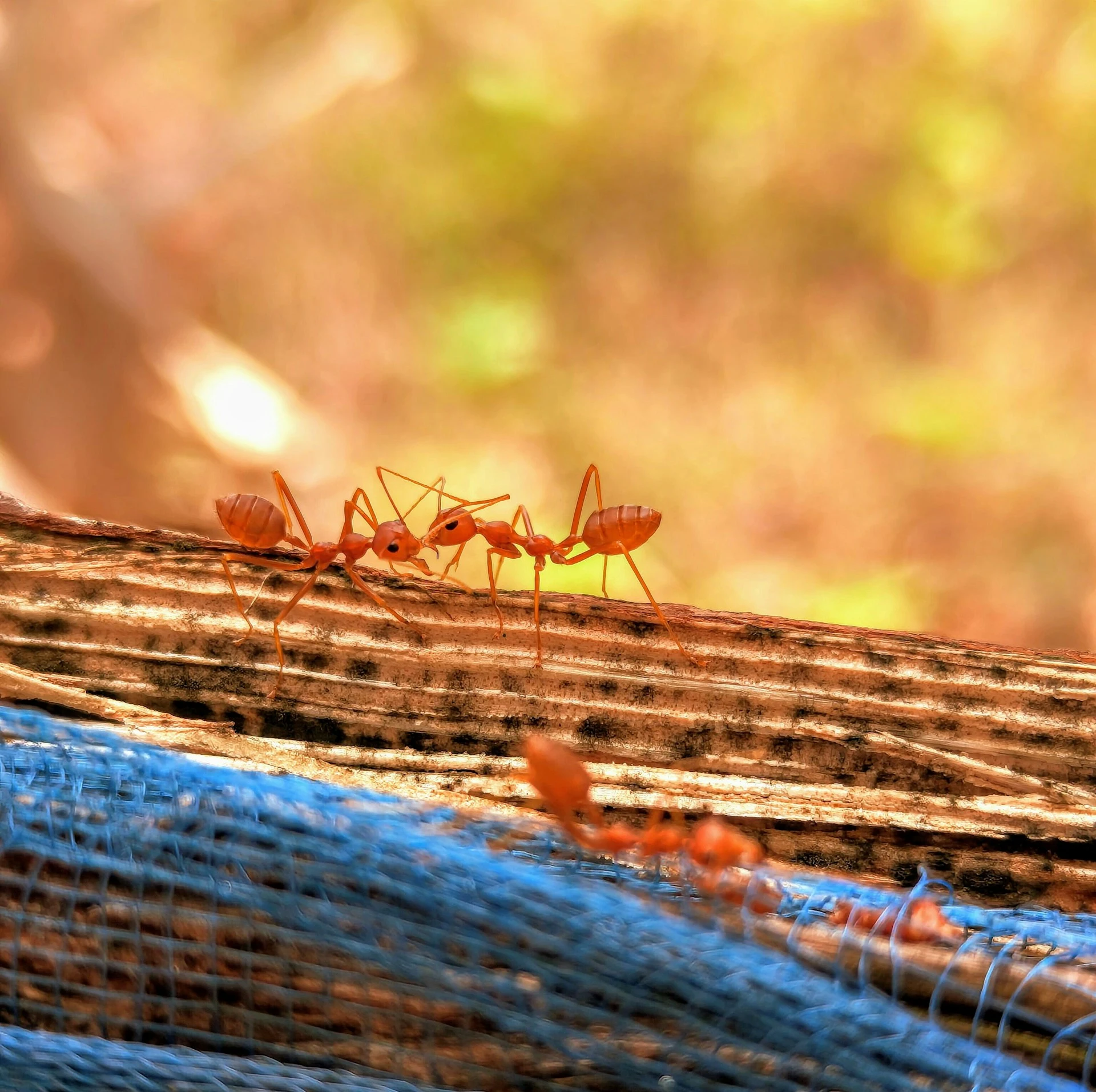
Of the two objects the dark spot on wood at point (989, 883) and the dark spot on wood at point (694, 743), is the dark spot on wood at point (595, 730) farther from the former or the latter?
the dark spot on wood at point (989, 883)

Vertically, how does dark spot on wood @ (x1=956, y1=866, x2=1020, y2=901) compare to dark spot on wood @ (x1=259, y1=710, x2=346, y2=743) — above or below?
below

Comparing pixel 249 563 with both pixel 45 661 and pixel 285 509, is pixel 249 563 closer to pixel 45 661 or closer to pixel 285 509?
pixel 45 661

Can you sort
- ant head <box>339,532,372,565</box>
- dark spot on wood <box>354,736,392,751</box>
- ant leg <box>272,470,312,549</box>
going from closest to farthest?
dark spot on wood <box>354,736,392,751</box>, ant head <box>339,532,372,565</box>, ant leg <box>272,470,312,549</box>

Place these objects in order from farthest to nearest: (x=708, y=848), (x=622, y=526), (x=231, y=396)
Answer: (x=231, y=396)
(x=622, y=526)
(x=708, y=848)

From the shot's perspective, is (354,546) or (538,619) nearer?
(538,619)

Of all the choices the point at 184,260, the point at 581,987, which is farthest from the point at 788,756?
the point at 184,260

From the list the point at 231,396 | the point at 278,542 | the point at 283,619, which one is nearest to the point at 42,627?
the point at 283,619

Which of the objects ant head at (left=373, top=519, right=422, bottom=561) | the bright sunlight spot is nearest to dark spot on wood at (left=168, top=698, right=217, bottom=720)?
ant head at (left=373, top=519, right=422, bottom=561)

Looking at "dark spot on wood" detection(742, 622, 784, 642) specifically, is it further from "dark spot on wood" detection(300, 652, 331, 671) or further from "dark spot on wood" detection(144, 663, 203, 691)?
"dark spot on wood" detection(144, 663, 203, 691)
